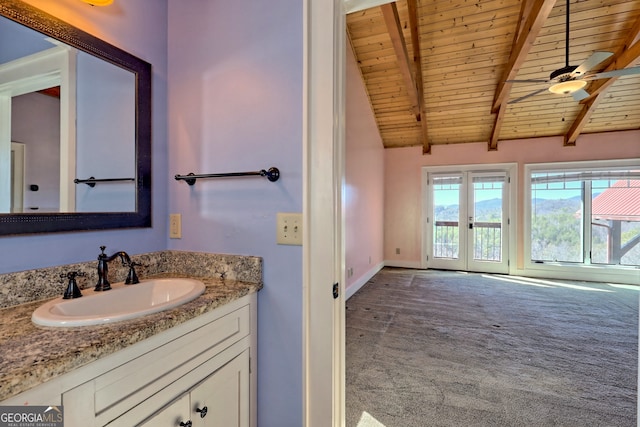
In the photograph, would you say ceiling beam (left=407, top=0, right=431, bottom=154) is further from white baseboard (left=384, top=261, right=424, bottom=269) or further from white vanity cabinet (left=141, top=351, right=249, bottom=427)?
white vanity cabinet (left=141, top=351, right=249, bottom=427)

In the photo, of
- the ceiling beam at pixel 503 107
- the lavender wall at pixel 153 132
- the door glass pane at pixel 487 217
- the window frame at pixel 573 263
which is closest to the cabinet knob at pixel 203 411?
the lavender wall at pixel 153 132

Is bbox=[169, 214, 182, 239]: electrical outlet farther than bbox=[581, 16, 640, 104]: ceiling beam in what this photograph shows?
No

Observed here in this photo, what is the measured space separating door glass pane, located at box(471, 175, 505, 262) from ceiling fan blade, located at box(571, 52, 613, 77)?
114 inches

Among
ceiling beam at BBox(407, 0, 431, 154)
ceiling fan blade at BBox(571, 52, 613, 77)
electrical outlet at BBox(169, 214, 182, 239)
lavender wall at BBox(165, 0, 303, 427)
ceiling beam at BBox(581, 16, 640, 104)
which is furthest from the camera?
ceiling beam at BBox(407, 0, 431, 154)

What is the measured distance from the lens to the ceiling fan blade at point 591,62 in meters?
2.34

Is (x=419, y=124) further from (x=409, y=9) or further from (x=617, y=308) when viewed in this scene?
(x=617, y=308)

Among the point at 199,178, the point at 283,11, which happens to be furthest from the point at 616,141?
the point at 199,178

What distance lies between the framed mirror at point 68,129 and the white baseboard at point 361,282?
2.97 metres

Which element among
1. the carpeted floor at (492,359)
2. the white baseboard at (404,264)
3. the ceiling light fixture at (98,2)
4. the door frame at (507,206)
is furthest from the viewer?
the white baseboard at (404,264)

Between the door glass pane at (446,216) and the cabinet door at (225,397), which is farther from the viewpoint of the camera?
the door glass pane at (446,216)

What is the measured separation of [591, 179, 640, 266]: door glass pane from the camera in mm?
4465

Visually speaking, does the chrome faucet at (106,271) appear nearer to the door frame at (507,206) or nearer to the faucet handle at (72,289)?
the faucet handle at (72,289)

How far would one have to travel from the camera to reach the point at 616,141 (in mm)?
4602

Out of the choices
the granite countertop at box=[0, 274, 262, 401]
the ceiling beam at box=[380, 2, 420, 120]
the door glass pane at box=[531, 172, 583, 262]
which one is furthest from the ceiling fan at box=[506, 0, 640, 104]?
the granite countertop at box=[0, 274, 262, 401]
